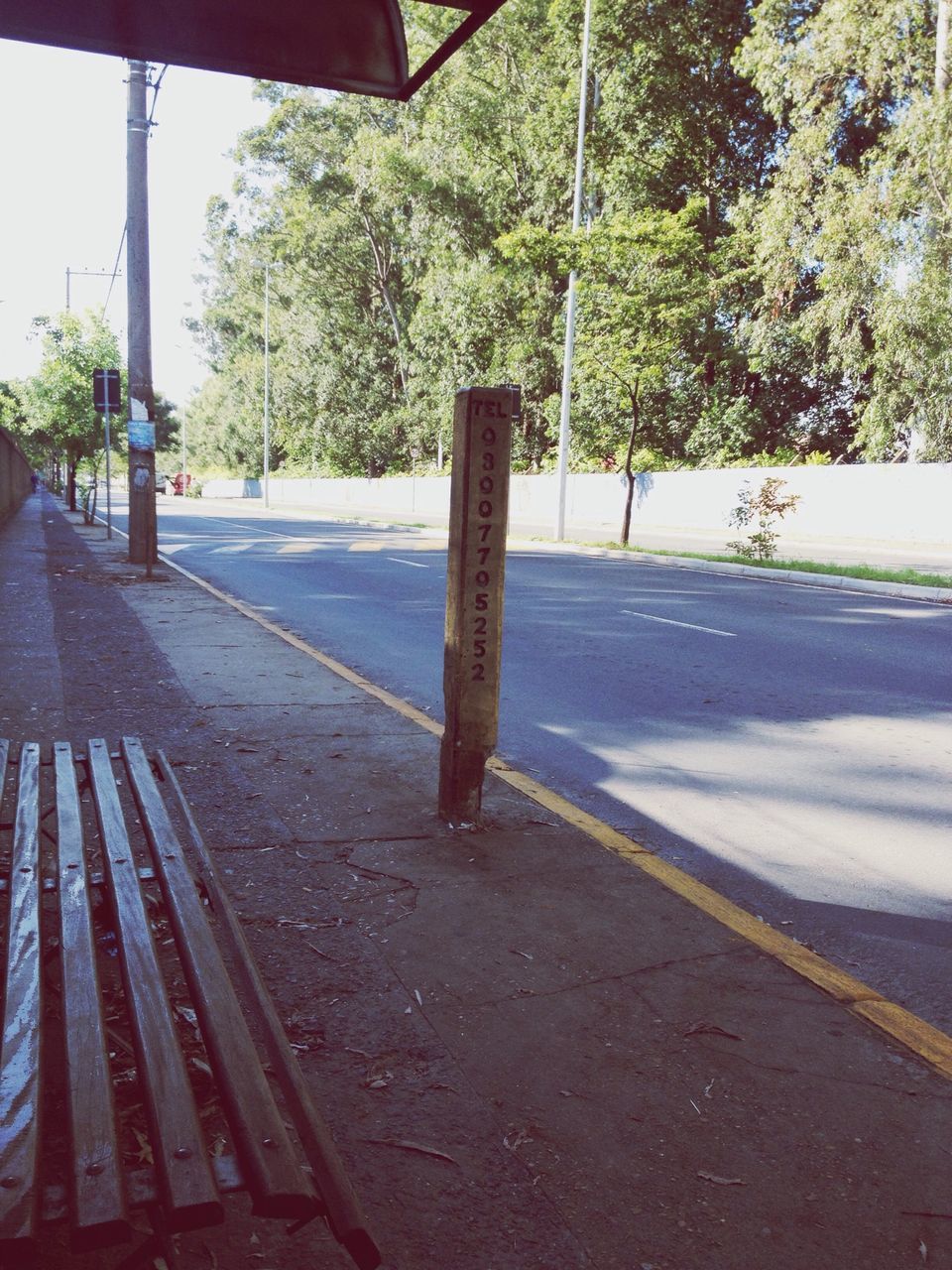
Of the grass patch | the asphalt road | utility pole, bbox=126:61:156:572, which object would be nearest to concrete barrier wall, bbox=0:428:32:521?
utility pole, bbox=126:61:156:572

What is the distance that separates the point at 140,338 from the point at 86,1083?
15.0 m

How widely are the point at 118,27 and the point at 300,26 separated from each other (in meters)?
0.63

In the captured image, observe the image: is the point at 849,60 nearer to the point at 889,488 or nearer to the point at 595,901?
the point at 889,488

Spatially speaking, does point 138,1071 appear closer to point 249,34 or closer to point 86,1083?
point 86,1083

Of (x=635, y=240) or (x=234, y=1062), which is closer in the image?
(x=234, y=1062)

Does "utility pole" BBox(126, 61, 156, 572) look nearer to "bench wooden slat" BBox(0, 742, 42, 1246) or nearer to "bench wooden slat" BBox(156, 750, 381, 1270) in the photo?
"bench wooden slat" BBox(0, 742, 42, 1246)

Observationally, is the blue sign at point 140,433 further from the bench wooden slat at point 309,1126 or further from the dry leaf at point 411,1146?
the dry leaf at point 411,1146

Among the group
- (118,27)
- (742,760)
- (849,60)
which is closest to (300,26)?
(118,27)

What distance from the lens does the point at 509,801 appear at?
483 cm

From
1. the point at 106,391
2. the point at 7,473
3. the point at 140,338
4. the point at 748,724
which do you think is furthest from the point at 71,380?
the point at 748,724

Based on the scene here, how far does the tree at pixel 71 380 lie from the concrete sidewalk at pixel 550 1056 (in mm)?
25806

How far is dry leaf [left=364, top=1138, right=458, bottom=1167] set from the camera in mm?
2307

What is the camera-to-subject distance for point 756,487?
99.0 ft

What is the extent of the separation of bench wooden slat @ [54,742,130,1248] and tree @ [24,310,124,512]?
27.7 m
